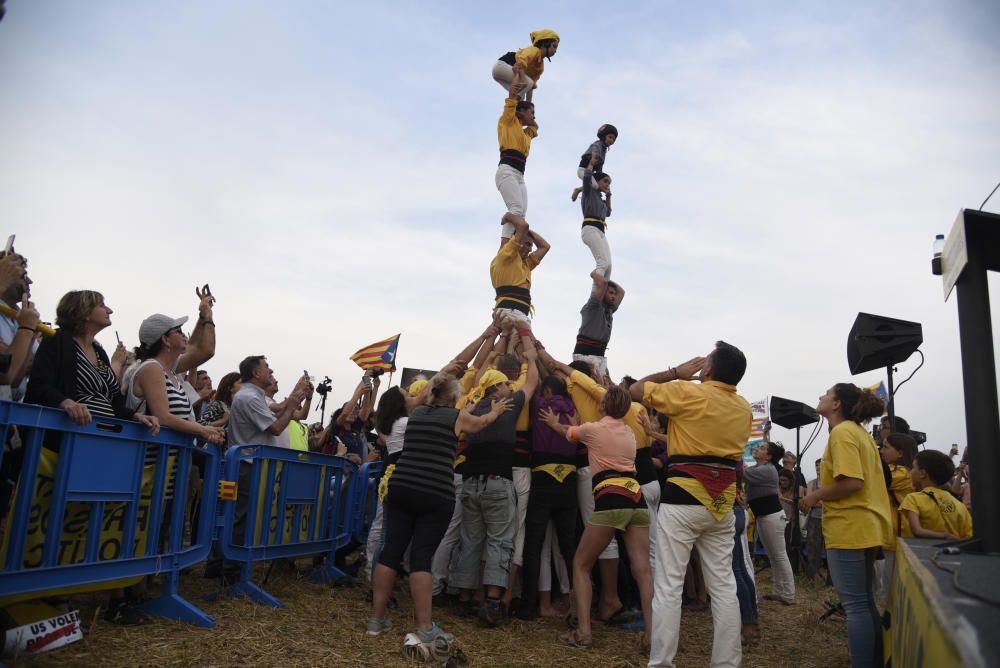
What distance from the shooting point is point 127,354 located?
7852 millimetres

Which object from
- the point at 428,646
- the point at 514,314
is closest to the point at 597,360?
the point at 514,314

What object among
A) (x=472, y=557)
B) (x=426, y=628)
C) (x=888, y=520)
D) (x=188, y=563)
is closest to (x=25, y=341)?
(x=188, y=563)

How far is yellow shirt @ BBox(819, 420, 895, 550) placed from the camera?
4.39 m

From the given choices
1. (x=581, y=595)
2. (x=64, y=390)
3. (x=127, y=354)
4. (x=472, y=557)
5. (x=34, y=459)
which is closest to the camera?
(x=34, y=459)

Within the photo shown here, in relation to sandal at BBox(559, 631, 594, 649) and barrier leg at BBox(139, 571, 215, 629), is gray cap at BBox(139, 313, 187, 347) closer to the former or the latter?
barrier leg at BBox(139, 571, 215, 629)

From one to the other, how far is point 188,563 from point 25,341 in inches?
69.4

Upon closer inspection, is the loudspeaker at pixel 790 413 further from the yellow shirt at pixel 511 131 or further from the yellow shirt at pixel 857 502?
the yellow shirt at pixel 857 502

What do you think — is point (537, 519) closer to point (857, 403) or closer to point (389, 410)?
point (389, 410)

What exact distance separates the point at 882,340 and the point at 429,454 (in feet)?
14.5

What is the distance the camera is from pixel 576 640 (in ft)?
17.3

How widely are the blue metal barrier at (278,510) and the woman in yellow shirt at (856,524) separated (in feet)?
12.9

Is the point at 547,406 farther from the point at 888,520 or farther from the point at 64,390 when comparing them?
the point at 64,390

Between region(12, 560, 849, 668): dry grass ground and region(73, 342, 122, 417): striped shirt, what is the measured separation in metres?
1.23

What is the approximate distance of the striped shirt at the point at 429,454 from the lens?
480cm
